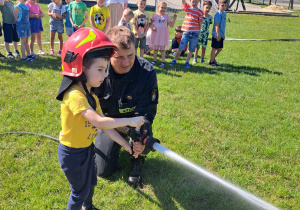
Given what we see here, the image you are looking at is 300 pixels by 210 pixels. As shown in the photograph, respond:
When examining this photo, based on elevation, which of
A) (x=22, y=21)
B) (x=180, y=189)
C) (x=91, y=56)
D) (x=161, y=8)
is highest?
(x=161, y=8)

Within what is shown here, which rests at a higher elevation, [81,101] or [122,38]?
[122,38]

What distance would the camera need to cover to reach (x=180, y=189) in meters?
3.70

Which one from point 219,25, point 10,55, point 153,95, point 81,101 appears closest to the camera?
point 81,101

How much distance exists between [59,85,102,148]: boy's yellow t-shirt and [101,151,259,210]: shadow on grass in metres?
1.45

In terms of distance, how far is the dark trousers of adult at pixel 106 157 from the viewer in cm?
381

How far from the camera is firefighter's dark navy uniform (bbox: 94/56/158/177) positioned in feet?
11.8

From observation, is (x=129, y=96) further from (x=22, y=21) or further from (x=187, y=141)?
(x=22, y=21)

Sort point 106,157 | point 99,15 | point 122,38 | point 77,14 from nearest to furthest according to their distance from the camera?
point 122,38 < point 106,157 < point 99,15 < point 77,14

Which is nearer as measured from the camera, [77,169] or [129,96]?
[77,169]

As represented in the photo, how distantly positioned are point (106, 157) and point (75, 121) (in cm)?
147

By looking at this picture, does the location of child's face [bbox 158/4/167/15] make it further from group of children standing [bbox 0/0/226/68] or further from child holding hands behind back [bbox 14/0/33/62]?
child holding hands behind back [bbox 14/0/33/62]

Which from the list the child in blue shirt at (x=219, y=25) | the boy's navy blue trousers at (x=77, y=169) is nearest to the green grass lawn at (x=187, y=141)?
the boy's navy blue trousers at (x=77, y=169)

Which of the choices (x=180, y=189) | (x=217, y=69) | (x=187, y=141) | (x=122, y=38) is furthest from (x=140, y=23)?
(x=180, y=189)

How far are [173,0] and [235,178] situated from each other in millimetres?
22178
